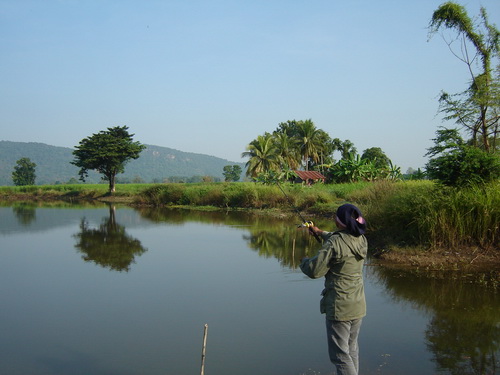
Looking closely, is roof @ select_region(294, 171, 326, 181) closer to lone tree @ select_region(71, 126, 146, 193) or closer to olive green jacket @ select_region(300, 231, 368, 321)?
lone tree @ select_region(71, 126, 146, 193)

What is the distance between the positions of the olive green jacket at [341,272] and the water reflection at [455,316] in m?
1.69

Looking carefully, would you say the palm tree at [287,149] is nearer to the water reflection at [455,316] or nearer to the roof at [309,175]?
the roof at [309,175]

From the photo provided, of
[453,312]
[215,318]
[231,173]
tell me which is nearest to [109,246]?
[215,318]

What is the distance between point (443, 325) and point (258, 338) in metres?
2.27

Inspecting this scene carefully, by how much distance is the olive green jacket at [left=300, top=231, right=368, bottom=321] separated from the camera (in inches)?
126

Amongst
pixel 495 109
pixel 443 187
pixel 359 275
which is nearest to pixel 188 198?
pixel 495 109

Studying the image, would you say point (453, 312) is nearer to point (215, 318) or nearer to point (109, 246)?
point (215, 318)

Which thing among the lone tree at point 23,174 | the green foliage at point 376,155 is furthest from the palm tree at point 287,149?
the lone tree at point 23,174

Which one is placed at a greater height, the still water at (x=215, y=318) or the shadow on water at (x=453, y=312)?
the shadow on water at (x=453, y=312)

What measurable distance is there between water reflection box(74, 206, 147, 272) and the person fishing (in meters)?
6.88

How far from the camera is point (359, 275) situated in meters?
3.35

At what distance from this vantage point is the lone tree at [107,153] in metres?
40.8

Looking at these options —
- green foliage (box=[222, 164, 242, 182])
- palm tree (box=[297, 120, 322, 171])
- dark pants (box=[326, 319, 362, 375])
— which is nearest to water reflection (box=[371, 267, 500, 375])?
dark pants (box=[326, 319, 362, 375])

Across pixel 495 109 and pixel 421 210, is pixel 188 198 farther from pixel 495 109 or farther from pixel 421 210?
pixel 421 210
